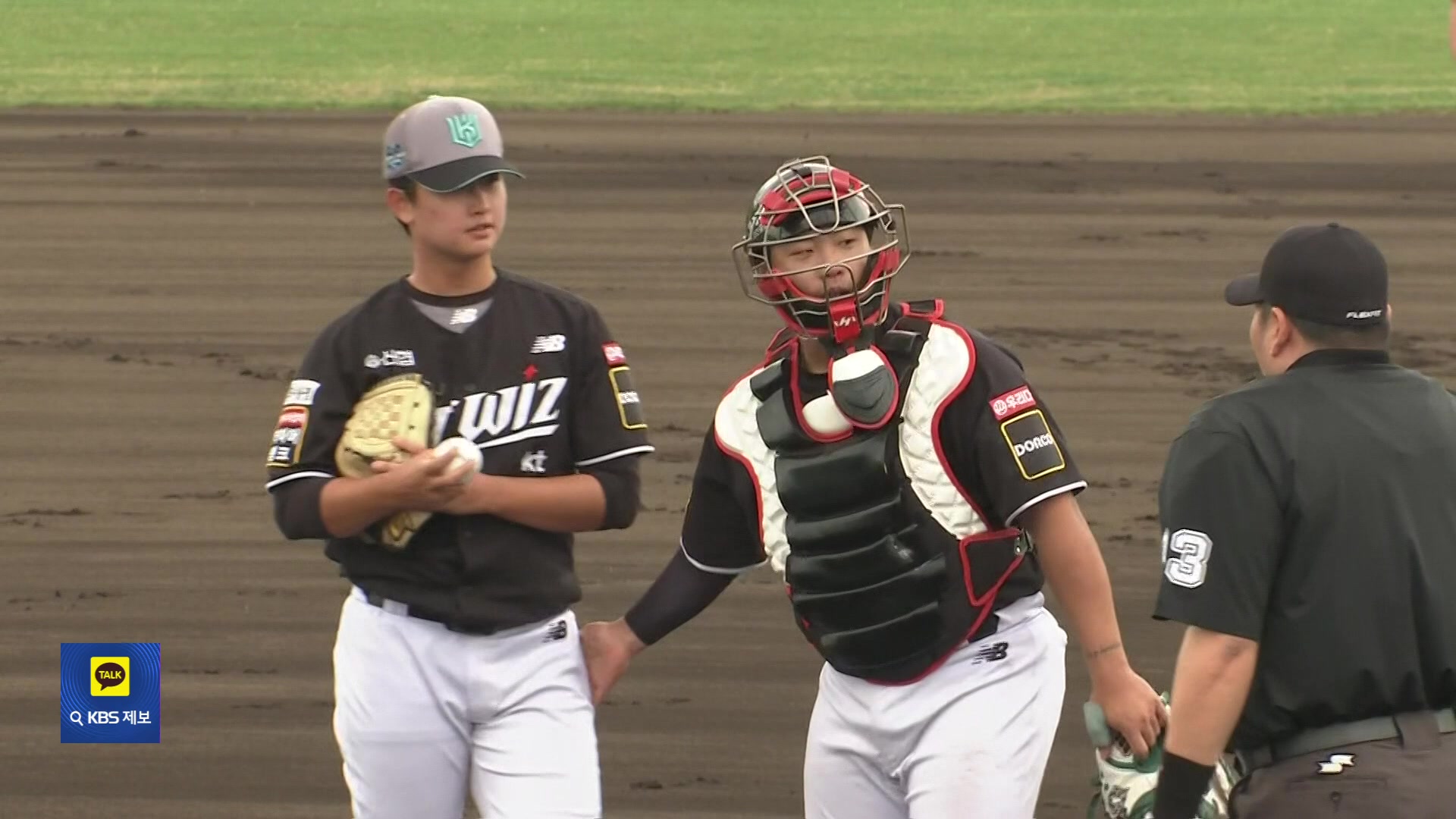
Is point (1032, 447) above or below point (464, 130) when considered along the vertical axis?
below

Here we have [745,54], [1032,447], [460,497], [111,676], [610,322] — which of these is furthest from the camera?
[745,54]

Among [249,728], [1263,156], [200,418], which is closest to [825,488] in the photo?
[249,728]

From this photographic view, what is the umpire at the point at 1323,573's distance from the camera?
140 inches

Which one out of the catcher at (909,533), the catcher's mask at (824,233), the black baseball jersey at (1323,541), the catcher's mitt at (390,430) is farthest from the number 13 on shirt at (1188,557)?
the catcher's mitt at (390,430)

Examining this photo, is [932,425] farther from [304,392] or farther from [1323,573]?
[304,392]

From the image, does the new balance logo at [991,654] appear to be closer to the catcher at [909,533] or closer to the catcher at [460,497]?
the catcher at [909,533]

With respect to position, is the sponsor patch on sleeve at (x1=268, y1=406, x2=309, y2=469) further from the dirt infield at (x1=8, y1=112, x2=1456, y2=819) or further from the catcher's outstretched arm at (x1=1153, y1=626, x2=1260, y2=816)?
the dirt infield at (x1=8, y1=112, x2=1456, y2=819)

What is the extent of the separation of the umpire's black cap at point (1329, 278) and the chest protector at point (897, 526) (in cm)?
56

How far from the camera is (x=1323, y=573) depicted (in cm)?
358

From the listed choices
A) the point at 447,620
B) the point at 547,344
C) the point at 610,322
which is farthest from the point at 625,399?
the point at 610,322

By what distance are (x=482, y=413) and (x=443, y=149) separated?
506 millimetres

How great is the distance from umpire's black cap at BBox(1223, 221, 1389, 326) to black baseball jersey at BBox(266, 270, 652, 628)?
4.20 ft

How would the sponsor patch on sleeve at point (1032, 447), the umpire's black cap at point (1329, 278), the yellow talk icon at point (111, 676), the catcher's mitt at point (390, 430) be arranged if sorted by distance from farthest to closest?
1. the yellow talk icon at point (111, 676)
2. the catcher's mitt at point (390, 430)
3. the sponsor patch on sleeve at point (1032, 447)
4. the umpire's black cap at point (1329, 278)

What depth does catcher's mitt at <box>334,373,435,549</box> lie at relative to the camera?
161 inches
